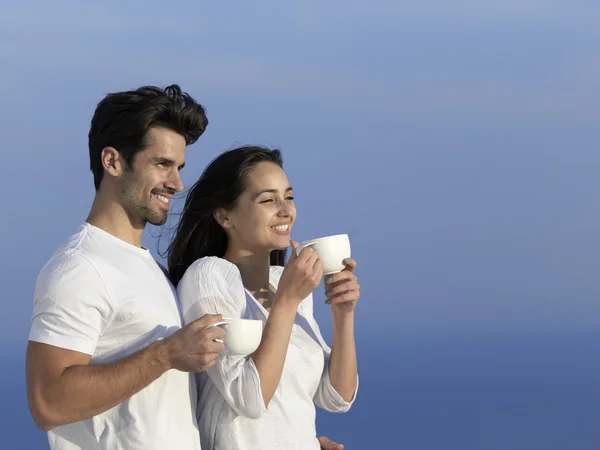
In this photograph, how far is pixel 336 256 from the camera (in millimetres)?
3256

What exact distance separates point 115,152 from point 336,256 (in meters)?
0.86

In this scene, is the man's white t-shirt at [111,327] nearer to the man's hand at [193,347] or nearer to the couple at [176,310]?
the couple at [176,310]

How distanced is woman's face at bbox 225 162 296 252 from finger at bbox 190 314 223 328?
685 millimetres

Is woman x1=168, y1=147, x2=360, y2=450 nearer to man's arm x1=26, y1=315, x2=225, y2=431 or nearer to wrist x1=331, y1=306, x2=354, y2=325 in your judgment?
wrist x1=331, y1=306, x2=354, y2=325

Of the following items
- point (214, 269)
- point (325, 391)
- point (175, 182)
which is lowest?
point (325, 391)

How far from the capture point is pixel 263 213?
3.43 metres

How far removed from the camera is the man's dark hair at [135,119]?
313 centimetres

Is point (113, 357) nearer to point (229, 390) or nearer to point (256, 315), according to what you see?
point (229, 390)

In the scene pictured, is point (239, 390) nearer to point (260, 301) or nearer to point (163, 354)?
point (163, 354)

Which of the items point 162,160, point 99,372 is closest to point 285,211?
point 162,160

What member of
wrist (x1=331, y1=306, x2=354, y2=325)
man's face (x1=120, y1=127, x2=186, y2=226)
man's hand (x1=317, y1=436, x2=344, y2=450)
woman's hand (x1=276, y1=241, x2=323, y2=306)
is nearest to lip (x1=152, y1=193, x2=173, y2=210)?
man's face (x1=120, y1=127, x2=186, y2=226)

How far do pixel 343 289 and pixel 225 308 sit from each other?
51cm

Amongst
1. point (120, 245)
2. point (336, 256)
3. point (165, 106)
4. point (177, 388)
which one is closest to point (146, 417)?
point (177, 388)

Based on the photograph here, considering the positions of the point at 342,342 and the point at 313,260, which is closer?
the point at 313,260
